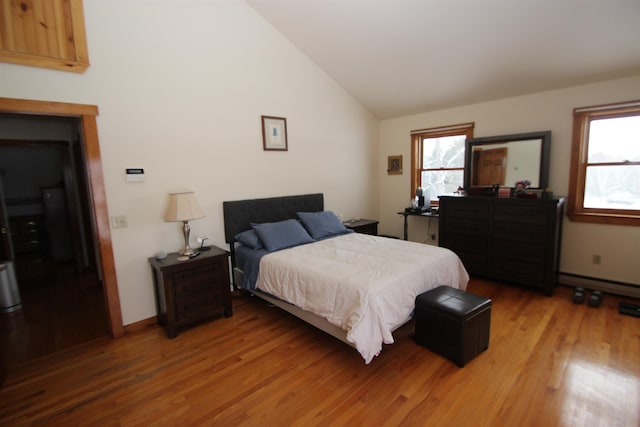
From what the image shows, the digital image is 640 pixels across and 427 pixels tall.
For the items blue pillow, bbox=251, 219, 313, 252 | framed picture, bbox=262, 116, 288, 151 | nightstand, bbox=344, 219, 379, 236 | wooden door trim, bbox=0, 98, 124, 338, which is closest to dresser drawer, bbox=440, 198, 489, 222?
nightstand, bbox=344, 219, 379, 236

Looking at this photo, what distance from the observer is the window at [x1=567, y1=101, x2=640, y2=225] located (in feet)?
10.4

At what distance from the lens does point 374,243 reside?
11.0 feet

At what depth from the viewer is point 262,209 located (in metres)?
3.73

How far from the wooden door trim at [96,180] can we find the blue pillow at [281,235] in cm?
138

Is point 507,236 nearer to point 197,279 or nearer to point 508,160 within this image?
point 508,160

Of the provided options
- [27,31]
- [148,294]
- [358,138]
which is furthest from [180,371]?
[358,138]

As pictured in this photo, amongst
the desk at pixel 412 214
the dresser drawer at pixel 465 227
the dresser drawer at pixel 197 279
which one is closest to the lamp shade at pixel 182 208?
the dresser drawer at pixel 197 279

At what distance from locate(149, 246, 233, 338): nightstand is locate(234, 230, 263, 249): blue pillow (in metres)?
0.35

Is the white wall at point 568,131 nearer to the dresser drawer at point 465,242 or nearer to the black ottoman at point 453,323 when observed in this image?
the dresser drawer at point 465,242

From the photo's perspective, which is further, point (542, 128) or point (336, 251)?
point (542, 128)

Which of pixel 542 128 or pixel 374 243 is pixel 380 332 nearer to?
pixel 374 243

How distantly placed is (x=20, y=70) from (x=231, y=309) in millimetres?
2580

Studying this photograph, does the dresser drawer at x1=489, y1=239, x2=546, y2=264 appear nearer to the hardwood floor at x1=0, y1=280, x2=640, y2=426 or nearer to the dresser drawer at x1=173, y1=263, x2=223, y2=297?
the hardwood floor at x1=0, y1=280, x2=640, y2=426

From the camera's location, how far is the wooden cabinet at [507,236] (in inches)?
130
